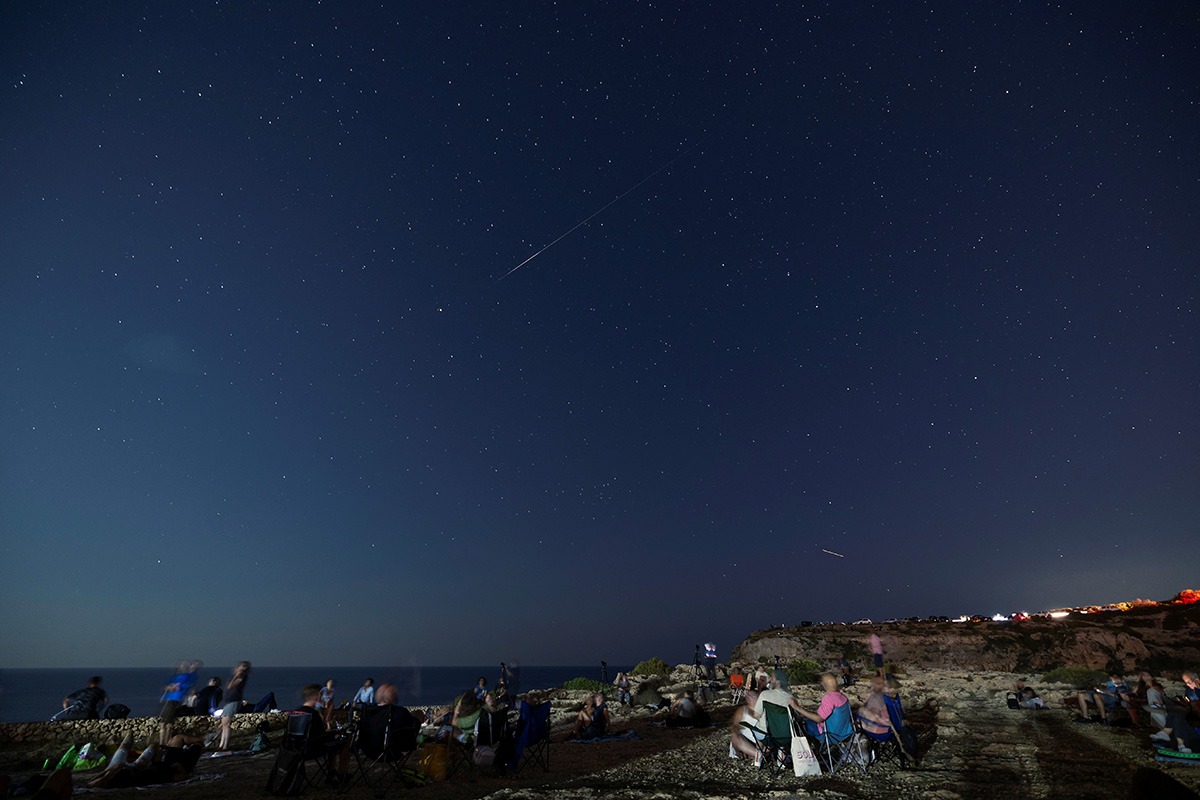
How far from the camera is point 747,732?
905cm

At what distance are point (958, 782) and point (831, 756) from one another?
5.61ft

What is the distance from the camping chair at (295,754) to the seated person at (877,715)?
779 cm

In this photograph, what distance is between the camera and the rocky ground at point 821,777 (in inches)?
274

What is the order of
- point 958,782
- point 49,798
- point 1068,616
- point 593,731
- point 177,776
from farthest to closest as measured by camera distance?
point 1068,616, point 593,731, point 177,776, point 958,782, point 49,798

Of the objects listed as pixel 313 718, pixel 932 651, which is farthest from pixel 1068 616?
pixel 313 718

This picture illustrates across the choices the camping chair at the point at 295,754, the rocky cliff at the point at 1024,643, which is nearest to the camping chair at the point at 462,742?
the camping chair at the point at 295,754

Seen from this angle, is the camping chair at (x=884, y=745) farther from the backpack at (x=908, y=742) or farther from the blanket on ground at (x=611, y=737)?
the blanket on ground at (x=611, y=737)

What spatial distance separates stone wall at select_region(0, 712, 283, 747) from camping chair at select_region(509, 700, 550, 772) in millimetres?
8739

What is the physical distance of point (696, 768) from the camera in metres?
8.73

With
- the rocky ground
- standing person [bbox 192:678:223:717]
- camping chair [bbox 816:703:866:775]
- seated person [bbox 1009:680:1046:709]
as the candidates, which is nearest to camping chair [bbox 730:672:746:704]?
the rocky ground

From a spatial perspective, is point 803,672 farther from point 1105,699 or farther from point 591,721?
point 591,721

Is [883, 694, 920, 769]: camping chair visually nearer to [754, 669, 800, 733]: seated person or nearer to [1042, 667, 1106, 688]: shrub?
[754, 669, 800, 733]: seated person

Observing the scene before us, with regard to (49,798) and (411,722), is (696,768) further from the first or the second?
(49,798)

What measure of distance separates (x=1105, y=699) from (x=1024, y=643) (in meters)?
29.6
